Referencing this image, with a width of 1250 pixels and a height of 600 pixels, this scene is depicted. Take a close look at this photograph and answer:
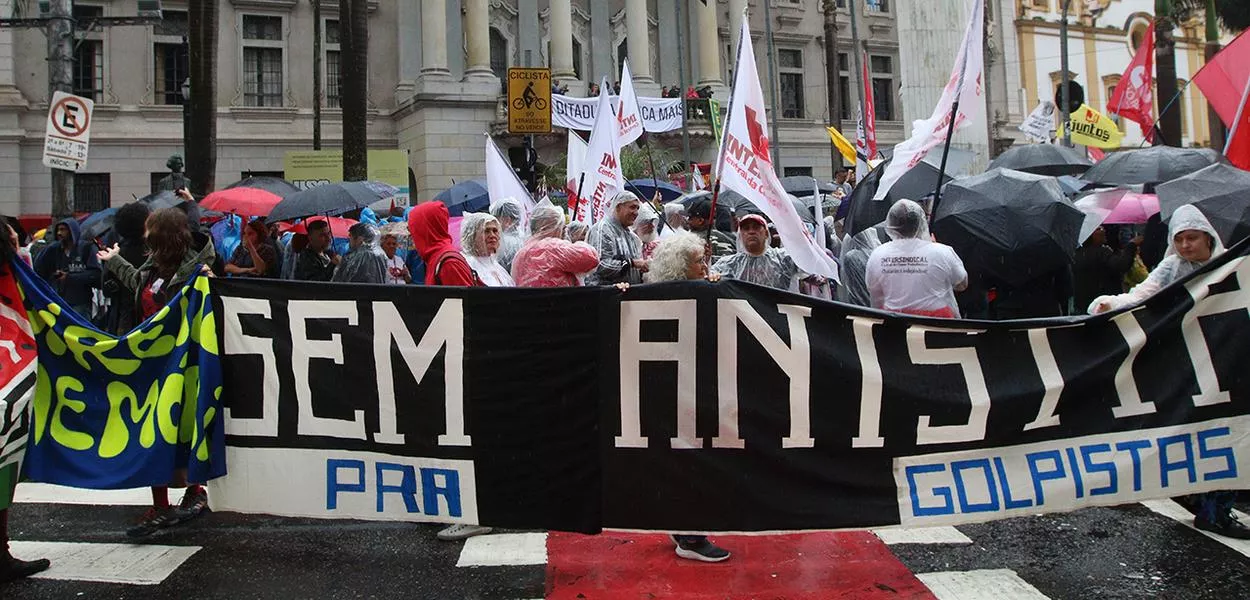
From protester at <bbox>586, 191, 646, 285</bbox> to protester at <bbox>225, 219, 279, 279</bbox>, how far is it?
3506 mm

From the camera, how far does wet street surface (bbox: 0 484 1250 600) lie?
15.0ft

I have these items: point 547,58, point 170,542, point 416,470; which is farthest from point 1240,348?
point 547,58

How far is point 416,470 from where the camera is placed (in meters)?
4.58

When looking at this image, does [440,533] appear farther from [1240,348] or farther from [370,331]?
[1240,348]

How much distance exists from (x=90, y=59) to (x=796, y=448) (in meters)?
35.1

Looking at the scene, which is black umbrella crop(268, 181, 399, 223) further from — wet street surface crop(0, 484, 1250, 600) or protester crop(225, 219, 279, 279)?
wet street surface crop(0, 484, 1250, 600)

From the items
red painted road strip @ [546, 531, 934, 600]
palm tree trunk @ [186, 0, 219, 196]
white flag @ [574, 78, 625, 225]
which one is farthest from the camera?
palm tree trunk @ [186, 0, 219, 196]

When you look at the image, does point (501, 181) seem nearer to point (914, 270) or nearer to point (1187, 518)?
point (914, 270)

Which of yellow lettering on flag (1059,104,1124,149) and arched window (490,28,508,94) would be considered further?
arched window (490,28,508,94)

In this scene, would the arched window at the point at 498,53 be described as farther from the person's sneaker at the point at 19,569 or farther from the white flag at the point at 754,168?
the person's sneaker at the point at 19,569

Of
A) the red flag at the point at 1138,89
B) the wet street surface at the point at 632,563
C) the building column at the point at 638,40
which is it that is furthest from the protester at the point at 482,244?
the building column at the point at 638,40

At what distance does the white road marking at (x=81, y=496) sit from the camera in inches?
252

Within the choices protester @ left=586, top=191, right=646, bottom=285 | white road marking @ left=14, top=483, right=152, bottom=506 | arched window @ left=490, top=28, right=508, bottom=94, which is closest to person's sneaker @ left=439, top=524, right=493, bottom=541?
protester @ left=586, top=191, right=646, bottom=285

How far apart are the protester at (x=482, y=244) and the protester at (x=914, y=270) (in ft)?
7.88
